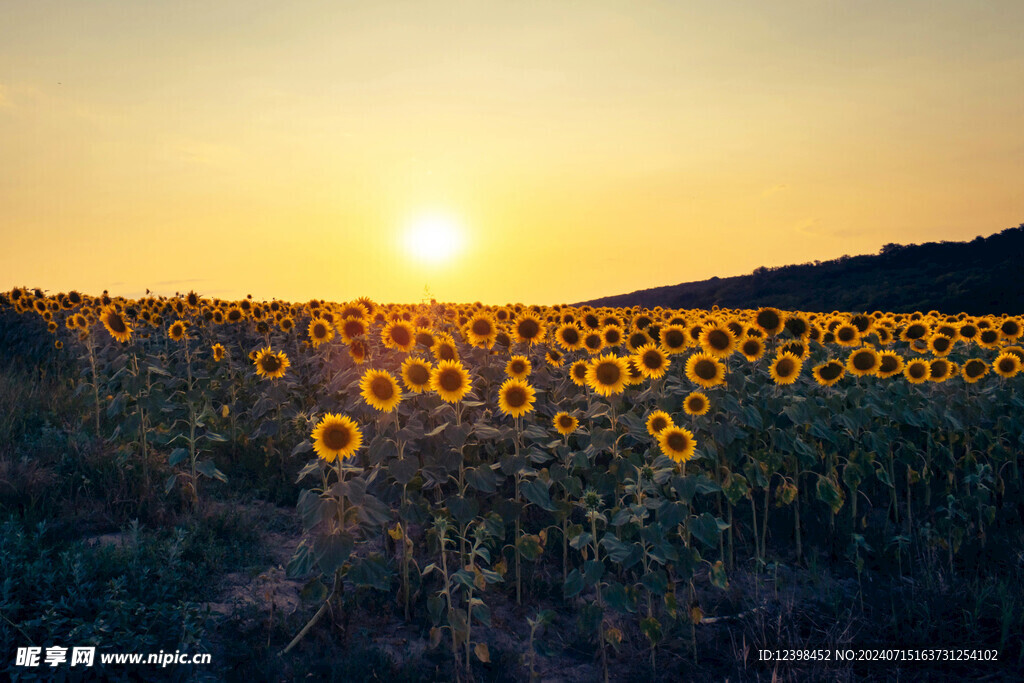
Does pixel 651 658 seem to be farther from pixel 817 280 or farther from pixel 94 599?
pixel 817 280

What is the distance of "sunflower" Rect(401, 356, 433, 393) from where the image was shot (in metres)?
5.21

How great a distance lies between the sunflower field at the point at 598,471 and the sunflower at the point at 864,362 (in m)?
0.02

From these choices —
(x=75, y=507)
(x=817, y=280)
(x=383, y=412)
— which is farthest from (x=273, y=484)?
(x=817, y=280)

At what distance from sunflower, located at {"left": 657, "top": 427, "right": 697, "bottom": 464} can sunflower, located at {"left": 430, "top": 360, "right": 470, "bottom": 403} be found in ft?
5.60

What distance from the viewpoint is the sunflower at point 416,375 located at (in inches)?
205

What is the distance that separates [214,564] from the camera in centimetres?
543

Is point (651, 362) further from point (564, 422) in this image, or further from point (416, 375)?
point (416, 375)

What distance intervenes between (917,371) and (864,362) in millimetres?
1386

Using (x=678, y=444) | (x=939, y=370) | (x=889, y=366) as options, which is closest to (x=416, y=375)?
(x=678, y=444)

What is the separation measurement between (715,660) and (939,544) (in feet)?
9.95

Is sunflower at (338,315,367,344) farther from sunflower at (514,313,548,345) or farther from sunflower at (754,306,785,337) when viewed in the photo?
sunflower at (754,306,785,337)

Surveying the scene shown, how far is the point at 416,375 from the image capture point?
523 cm

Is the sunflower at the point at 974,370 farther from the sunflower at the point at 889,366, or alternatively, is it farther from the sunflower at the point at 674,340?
the sunflower at the point at 674,340

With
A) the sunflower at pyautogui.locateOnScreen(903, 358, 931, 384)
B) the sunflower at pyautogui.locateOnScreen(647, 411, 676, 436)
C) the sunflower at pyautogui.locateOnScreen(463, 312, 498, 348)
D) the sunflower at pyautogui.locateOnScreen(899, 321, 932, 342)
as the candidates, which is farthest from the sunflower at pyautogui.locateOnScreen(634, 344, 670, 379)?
the sunflower at pyautogui.locateOnScreen(899, 321, 932, 342)
